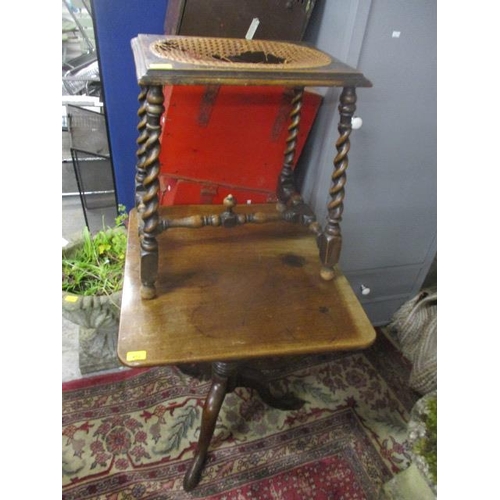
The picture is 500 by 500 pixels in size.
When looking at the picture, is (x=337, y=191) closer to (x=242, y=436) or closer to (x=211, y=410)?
(x=211, y=410)

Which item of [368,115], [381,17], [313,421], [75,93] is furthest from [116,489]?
[75,93]

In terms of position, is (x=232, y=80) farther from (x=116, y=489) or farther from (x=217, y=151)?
(x=116, y=489)

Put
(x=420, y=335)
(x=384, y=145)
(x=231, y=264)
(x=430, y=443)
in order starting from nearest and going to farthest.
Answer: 1. (x=430, y=443)
2. (x=231, y=264)
3. (x=384, y=145)
4. (x=420, y=335)

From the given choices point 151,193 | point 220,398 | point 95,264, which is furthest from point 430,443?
point 95,264

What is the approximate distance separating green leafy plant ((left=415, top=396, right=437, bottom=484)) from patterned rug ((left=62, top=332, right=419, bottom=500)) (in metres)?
0.43

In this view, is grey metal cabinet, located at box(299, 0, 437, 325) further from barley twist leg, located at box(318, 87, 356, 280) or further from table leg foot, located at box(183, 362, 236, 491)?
table leg foot, located at box(183, 362, 236, 491)

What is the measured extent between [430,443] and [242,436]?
0.63 metres

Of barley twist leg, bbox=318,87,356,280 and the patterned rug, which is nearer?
barley twist leg, bbox=318,87,356,280

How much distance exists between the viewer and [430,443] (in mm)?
870

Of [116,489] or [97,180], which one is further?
[97,180]

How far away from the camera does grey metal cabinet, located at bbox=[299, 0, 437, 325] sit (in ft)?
3.27

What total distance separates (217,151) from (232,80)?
393 millimetres

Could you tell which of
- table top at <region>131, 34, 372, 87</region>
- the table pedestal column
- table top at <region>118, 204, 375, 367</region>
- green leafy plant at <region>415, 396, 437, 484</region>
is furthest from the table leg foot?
table top at <region>131, 34, 372, 87</region>

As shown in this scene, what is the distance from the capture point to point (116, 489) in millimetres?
1150
